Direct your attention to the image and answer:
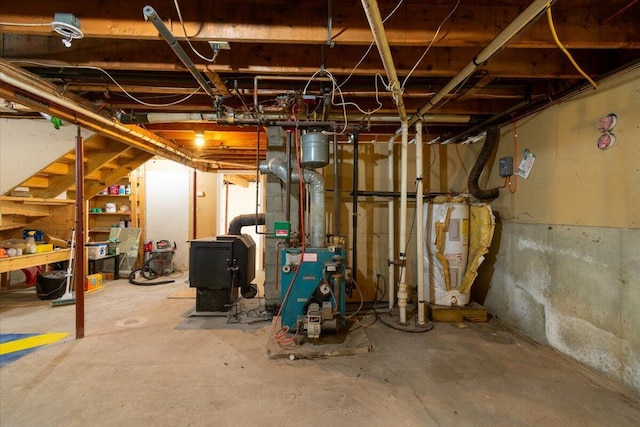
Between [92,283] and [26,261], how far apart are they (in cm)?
88

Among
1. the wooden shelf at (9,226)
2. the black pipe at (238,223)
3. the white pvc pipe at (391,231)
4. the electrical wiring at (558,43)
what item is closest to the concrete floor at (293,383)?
the white pvc pipe at (391,231)

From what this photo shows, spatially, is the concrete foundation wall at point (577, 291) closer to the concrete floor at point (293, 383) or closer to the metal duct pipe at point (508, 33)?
the concrete floor at point (293, 383)

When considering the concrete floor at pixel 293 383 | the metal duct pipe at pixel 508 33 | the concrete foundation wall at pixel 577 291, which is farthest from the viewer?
the concrete foundation wall at pixel 577 291

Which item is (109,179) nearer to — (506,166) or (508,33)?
(508,33)

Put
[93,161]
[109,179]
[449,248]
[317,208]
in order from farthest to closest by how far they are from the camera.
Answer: [109,179]
[93,161]
[449,248]
[317,208]

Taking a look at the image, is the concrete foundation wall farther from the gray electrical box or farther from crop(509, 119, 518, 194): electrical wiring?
the gray electrical box

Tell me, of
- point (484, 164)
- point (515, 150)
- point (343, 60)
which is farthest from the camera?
point (484, 164)

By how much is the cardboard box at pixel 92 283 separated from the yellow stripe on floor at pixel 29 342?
5.08ft

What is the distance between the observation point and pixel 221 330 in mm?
2707

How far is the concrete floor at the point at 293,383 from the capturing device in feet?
5.18

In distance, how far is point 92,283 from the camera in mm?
4039

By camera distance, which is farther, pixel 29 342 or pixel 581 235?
pixel 29 342

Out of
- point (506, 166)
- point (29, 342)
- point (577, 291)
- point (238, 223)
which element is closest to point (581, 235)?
point (577, 291)

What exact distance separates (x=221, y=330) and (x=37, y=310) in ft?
7.94
